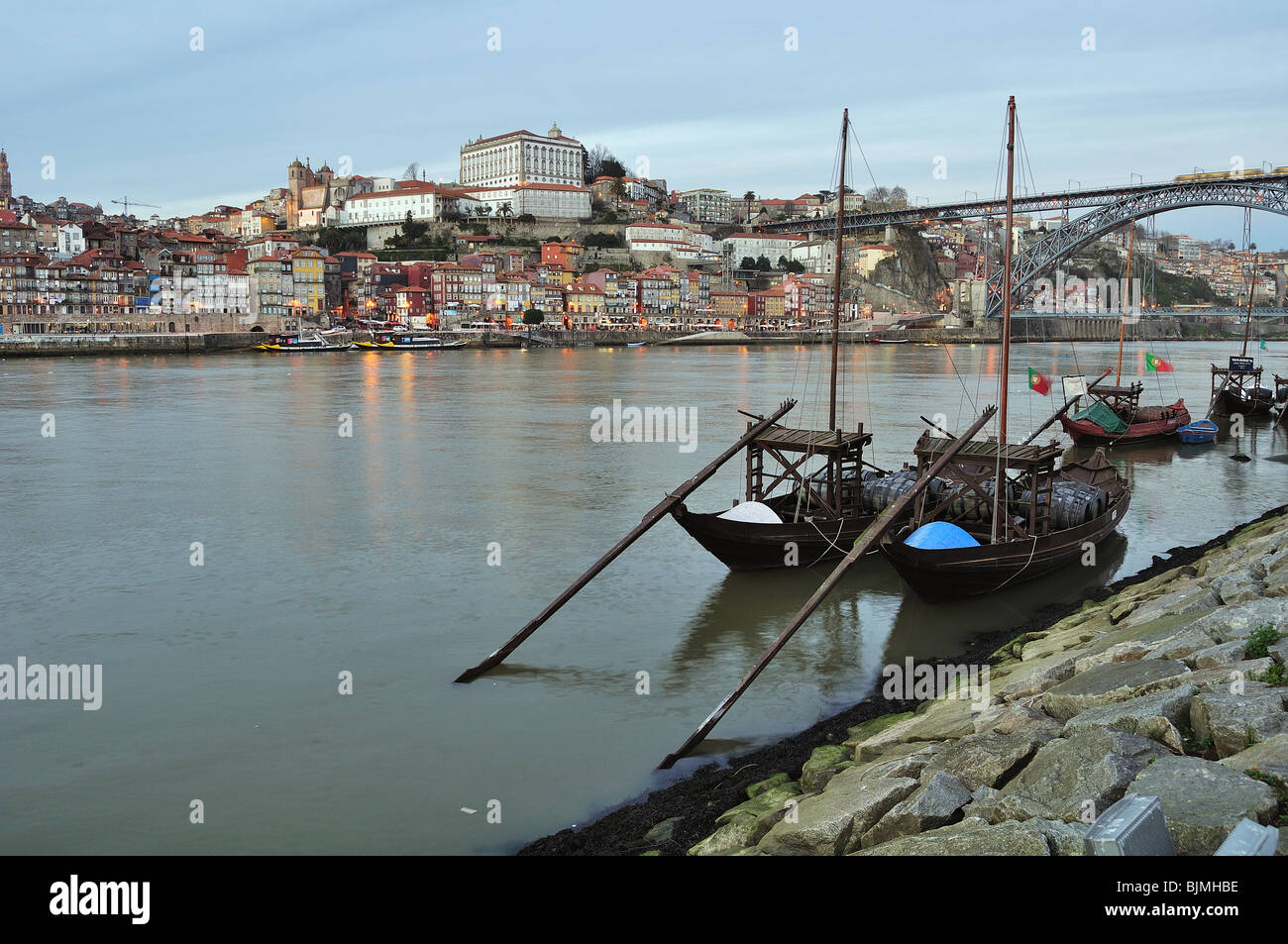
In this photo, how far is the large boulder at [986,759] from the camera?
3.97 metres

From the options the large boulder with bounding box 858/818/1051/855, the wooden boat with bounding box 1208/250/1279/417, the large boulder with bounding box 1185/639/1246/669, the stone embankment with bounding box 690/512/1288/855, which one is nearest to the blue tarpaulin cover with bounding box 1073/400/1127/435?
the wooden boat with bounding box 1208/250/1279/417

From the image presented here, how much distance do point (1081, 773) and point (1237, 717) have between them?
0.65 m

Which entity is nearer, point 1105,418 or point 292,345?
point 1105,418

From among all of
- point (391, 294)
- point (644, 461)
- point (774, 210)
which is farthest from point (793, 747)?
point (774, 210)

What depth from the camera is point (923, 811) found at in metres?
3.63

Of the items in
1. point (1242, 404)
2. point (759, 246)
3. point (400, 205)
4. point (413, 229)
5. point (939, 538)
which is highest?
point (400, 205)

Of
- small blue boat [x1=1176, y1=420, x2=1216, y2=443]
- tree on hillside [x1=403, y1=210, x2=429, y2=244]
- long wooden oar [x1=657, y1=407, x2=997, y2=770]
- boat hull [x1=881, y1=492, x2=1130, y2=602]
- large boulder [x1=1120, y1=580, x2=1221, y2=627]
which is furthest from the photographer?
tree on hillside [x1=403, y1=210, x2=429, y2=244]

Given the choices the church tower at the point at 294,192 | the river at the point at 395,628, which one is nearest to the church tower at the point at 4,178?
the church tower at the point at 294,192

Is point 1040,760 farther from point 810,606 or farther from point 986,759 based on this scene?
point 810,606

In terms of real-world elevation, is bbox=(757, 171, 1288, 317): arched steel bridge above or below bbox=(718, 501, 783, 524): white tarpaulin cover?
above

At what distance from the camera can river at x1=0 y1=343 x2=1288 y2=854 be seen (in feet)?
17.5

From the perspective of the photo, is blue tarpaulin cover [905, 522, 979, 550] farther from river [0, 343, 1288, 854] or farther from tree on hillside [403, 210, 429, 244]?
tree on hillside [403, 210, 429, 244]

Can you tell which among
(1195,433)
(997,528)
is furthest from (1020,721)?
(1195,433)
